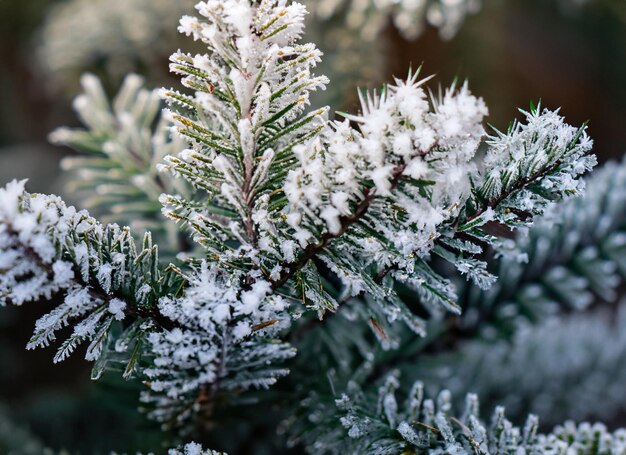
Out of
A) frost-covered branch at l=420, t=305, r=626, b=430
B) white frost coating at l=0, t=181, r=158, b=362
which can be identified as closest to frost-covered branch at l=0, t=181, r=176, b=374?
white frost coating at l=0, t=181, r=158, b=362

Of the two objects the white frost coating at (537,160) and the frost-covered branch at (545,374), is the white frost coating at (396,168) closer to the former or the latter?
the white frost coating at (537,160)

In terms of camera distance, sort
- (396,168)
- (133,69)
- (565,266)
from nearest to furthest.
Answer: (396,168) → (565,266) → (133,69)

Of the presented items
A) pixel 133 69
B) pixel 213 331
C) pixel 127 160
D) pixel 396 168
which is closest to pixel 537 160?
pixel 396 168

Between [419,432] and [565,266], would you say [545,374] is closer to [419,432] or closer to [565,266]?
[565,266]

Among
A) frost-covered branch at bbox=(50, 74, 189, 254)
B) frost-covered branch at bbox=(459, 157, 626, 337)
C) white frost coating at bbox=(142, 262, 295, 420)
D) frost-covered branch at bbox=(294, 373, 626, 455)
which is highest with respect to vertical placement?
frost-covered branch at bbox=(50, 74, 189, 254)

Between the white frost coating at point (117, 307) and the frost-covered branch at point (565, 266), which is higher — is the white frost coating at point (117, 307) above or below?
below

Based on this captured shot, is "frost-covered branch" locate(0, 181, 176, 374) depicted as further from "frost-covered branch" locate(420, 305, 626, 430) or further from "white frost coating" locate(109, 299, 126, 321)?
"frost-covered branch" locate(420, 305, 626, 430)

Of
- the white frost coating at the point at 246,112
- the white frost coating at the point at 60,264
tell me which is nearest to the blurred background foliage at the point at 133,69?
the white frost coating at the point at 246,112

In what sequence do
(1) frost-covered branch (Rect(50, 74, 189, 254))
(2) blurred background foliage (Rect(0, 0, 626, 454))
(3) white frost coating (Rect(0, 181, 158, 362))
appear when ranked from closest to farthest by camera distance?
1. (3) white frost coating (Rect(0, 181, 158, 362))
2. (1) frost-covered branch (Rect(50, 74, 189, 254))
3. (2) blurred background foliage (Rect(0, 0, 626, 454))
